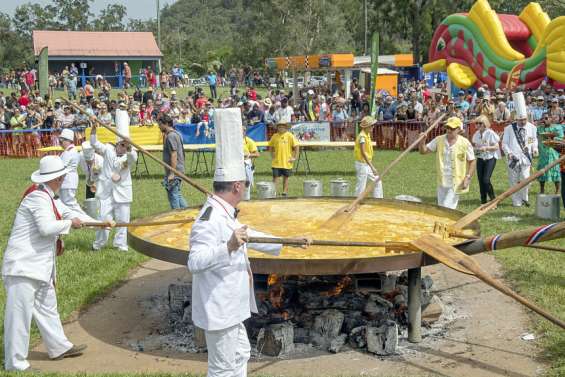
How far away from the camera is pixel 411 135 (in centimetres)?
2433

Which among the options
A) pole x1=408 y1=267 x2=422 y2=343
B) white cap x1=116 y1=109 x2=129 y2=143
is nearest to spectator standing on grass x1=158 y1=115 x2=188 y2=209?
white cap x1=116 y1=109 x2=129 y2=143

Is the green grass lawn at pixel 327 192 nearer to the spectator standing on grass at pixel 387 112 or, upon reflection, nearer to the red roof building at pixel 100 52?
the spectator standing on grass at pixel 387 112

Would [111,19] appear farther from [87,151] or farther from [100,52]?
[87,151]

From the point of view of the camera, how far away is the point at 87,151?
39.0 feet

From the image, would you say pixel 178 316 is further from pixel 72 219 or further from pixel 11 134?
pixel 11 134

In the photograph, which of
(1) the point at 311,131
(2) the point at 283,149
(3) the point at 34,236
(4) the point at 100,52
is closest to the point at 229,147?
(3) the point at 34,236

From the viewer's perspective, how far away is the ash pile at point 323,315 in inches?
280

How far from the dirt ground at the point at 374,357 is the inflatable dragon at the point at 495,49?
61.2 feet


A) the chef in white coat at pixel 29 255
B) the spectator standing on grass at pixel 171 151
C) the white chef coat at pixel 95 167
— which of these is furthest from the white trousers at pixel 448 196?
the chef in white coat at pixel 29 255

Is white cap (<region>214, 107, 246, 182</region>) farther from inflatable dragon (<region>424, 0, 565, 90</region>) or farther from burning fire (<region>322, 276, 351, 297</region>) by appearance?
inflatable dragon (<region>424, 0, 565, 90</region>)

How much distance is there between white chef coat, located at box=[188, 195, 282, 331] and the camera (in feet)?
16.2

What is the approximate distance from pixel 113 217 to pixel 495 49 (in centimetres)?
2012

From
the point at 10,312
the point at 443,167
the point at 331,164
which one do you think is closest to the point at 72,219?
the point at 10,312

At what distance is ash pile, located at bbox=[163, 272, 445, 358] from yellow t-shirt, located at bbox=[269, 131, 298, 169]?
23.6 ft
